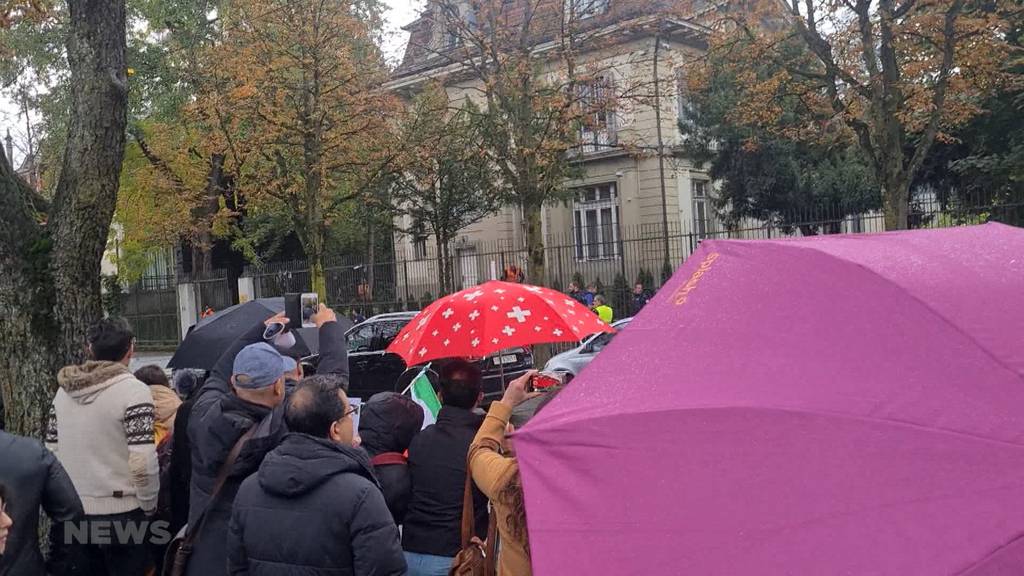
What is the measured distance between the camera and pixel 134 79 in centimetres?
2845

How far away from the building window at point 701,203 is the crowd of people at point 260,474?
28846 mm

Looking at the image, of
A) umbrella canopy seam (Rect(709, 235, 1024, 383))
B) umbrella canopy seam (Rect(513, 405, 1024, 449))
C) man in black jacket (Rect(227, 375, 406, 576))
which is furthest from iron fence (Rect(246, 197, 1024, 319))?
umbrella canopy seam (Rect(513, 405, 1024, 449))

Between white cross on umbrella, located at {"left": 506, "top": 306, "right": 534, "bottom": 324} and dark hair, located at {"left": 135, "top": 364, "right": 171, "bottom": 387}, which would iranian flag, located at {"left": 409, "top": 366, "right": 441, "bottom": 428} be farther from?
dark hair, located at {"left": 135, "top": 364, "right": 171, "bottom": 387}

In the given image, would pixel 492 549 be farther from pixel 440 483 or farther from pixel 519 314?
pixel 519 314

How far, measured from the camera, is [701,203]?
3391 centimetres

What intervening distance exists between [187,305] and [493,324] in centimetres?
3041

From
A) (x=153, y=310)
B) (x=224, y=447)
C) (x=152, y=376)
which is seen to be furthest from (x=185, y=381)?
(x=153, y=310)

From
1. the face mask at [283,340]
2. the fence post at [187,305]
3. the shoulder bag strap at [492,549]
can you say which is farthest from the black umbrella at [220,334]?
the fence post at [187,305]

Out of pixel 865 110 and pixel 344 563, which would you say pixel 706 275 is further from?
pixel 865 110

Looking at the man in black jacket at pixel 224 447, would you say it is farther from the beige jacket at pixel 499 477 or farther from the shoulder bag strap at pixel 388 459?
the beige jacket at pixel 499 477

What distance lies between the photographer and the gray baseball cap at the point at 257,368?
3979 millimetres

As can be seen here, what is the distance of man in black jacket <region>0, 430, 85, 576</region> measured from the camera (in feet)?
13.0

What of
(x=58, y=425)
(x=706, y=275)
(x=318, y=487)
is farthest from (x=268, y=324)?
(x=706, y=275)

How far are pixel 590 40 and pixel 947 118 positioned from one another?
240 inches
